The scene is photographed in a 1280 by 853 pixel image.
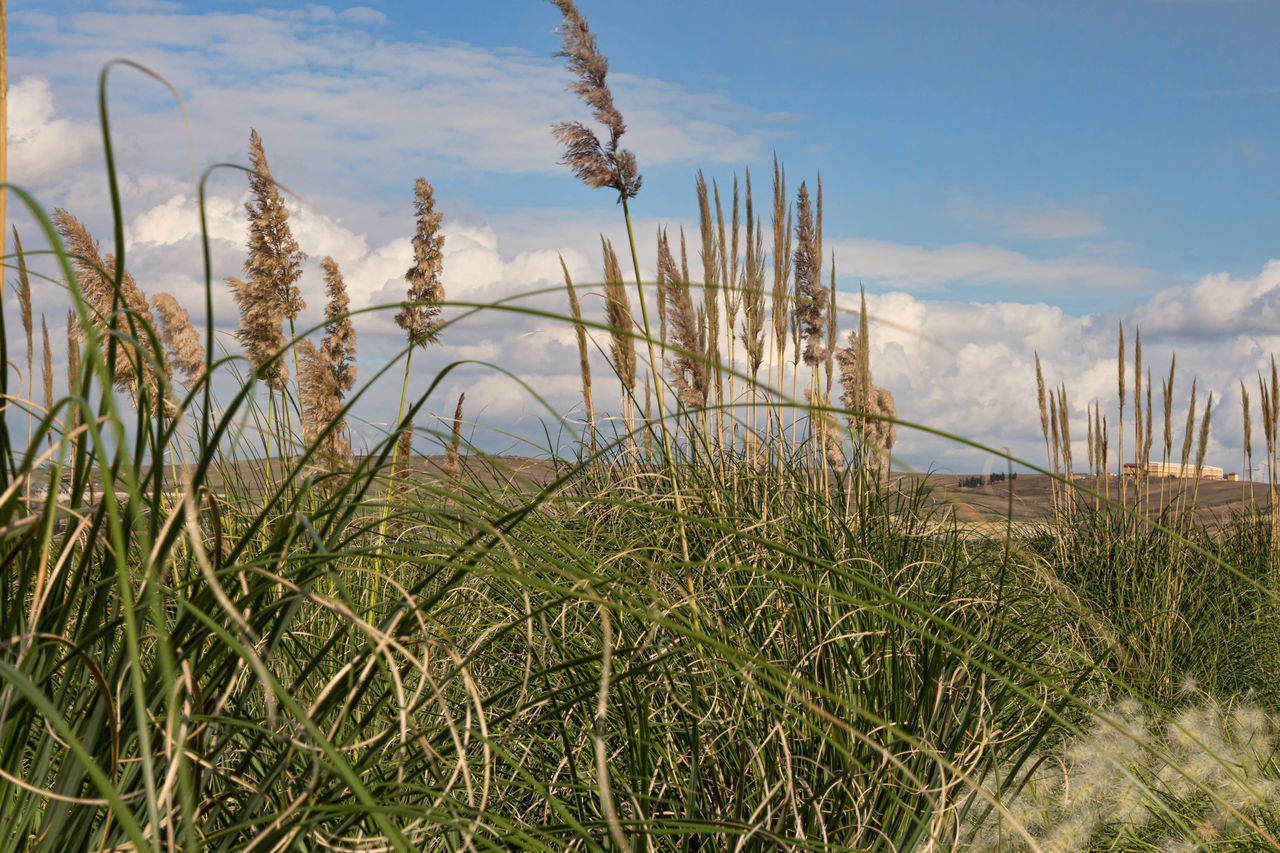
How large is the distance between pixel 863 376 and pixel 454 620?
8.67ft

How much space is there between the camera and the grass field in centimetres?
110

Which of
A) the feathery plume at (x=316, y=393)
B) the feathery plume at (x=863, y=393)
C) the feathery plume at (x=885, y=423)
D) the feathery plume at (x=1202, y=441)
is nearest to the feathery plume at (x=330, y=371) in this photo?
the feathery plume at (x=316, y=393)

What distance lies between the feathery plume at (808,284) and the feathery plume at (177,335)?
3193 mm

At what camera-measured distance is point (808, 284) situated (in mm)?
5527

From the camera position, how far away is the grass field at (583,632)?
1098 millimetres

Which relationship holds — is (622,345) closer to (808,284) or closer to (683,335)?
(683,335)

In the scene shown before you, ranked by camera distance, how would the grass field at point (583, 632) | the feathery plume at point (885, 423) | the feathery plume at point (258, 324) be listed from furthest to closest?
1. the feathery plume at point (885, 423)
2. the feathery plume at point (258, 324)
3. the grass field at point (583, 632)

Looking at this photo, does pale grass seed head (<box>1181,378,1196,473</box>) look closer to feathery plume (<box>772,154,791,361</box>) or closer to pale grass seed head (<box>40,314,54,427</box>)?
feathery plume (<box>772,154,791,361</box>)

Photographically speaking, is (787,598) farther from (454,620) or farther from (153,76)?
(153,76)

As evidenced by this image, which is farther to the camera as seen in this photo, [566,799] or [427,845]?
[566,799]

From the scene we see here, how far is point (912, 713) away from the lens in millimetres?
1991

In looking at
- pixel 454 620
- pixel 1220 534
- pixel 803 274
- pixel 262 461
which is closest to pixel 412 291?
pixel 262 461

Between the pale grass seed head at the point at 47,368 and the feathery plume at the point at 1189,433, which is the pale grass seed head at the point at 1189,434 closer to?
the feathery plume at the point at 1189,433

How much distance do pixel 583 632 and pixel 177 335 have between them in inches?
106
